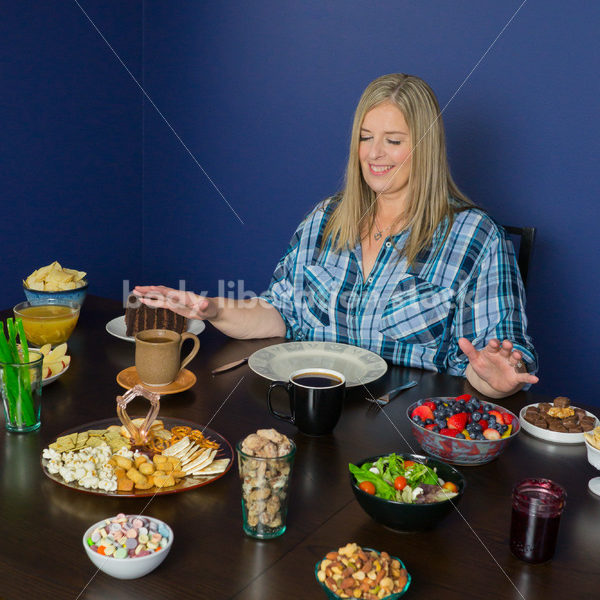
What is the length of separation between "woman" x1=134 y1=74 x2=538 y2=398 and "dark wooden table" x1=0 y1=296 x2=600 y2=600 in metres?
0.50

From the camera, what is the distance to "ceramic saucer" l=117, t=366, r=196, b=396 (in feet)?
4.55

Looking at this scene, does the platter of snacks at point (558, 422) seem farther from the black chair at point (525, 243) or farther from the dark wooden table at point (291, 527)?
the black chair at point (525, 243)

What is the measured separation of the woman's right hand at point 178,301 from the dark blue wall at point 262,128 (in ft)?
4.34

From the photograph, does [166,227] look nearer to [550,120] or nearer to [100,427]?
[550,120]

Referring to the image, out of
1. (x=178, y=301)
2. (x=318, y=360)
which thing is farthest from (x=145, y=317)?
(x=318, y=360)

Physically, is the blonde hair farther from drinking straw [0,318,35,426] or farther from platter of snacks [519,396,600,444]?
drinking straw [0,318,35,426]

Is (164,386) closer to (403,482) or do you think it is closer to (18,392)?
(18,392)

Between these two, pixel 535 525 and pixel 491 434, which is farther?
pixel 491 434

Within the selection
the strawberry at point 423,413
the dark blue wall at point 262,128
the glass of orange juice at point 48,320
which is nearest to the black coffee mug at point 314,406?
the strawberry at point 423,413

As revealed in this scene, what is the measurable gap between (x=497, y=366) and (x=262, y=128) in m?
2.02

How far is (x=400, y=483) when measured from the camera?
96cm

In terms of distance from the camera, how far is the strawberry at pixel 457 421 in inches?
44.9

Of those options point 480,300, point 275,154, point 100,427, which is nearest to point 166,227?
point 275,154

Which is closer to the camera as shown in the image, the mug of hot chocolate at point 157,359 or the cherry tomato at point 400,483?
the cherry tomato at point 400,483
